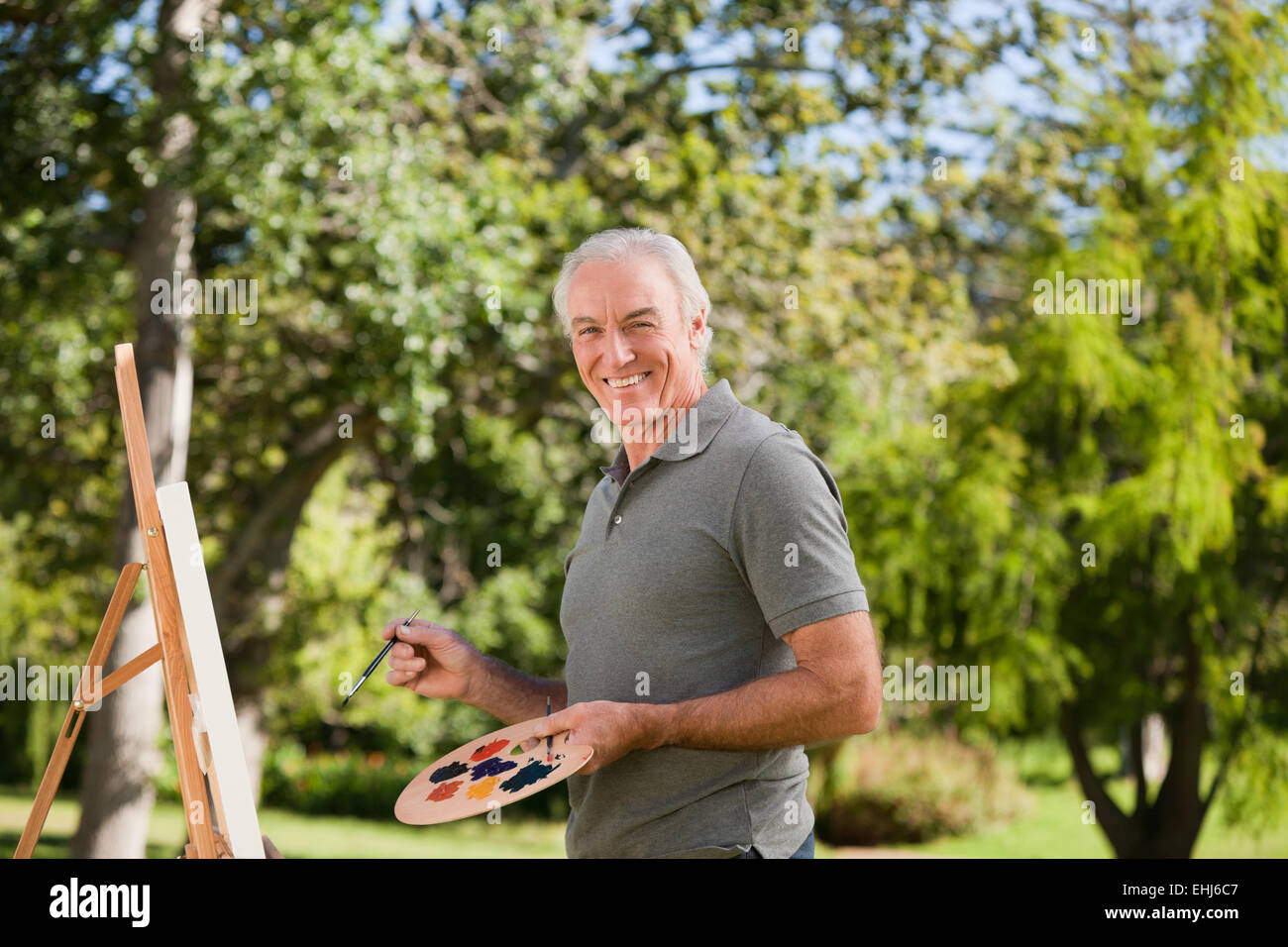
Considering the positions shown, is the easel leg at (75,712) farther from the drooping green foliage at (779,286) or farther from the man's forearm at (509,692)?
the drooping green foliage at (779,286)

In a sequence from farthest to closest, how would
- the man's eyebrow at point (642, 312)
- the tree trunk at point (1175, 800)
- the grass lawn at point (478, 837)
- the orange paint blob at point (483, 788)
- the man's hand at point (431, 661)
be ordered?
the grass lawn at point (478, 837)
the tree trunk at point (1175, 800)
the man's hand at point (431, 661)
the man's eyebrow at point (642, 312)
the orange paint blob at point (483, 788)

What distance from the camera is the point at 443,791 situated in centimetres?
181

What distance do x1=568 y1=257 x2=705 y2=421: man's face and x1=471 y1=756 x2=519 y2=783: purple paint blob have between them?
0.55 metres

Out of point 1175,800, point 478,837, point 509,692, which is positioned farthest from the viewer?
point 478,837

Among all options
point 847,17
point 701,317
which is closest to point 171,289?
point 847,17

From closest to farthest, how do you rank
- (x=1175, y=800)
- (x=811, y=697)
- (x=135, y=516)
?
(x=811, y=697)
(x=135, y=516)
(x=1175, y=800)

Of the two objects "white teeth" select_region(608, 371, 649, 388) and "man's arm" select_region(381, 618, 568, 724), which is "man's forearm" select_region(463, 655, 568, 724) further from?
"white teeth" select_region(608, 371, 649, 388)

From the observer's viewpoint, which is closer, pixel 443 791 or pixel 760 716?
pixel 760 716

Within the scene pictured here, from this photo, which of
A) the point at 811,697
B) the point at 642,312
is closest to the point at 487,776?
the point at 811,697

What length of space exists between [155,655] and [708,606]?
0.92 meters

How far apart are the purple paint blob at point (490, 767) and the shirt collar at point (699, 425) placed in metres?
0.48

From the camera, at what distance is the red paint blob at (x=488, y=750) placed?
1854 millimetres

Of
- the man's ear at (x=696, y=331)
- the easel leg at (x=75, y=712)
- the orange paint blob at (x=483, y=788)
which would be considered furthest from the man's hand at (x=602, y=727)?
the easel leg at (x=75, y=712)

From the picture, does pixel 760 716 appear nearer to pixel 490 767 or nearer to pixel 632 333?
pixel 490 767
